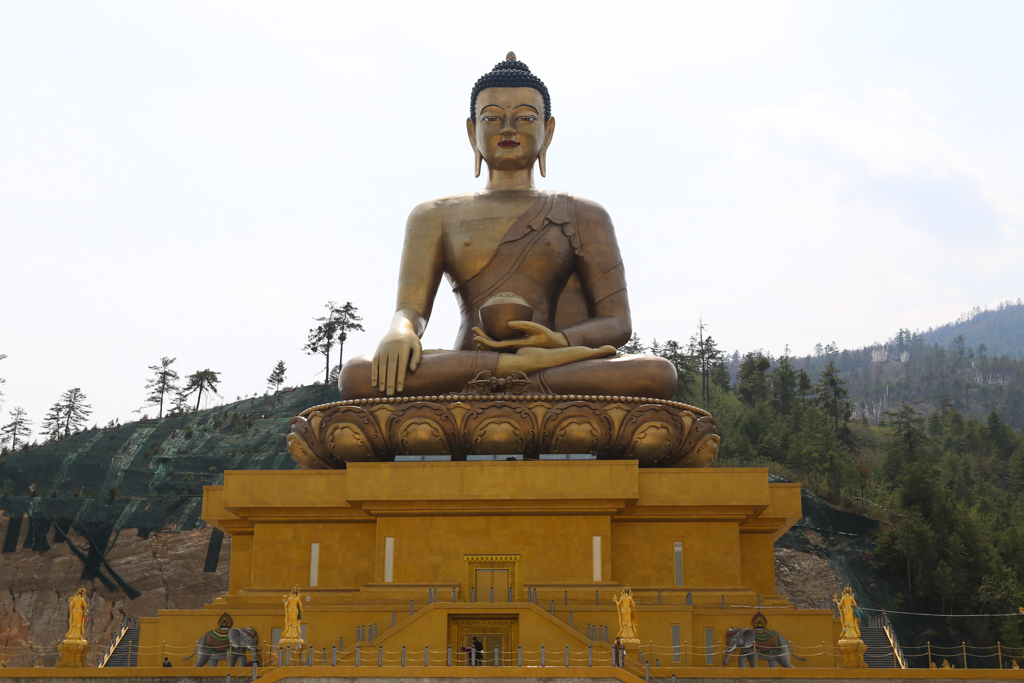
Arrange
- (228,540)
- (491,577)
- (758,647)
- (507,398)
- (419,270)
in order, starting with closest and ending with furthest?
(758,647)
(491,577)
(507,398)
(419,270)
(228,540)

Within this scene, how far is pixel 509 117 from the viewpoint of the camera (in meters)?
14.8

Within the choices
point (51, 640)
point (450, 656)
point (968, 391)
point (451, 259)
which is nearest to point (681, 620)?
point (450, 656)

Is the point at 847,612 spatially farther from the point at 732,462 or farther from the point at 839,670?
the point at 732,462

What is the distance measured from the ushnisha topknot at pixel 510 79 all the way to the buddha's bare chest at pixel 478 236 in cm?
172

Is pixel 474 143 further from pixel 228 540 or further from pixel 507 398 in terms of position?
pixel 228 540

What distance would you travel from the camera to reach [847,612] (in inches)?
416

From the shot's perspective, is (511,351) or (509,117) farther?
(509,117)

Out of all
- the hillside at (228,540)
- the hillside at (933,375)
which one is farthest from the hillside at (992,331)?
the hillside at (228,540)

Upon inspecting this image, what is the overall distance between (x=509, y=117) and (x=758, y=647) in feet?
25.6

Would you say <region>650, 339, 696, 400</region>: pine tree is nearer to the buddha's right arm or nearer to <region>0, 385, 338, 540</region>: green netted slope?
<region>0, 385, 338, 540</region>: green netted slope

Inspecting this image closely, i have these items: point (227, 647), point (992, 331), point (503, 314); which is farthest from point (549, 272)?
point (992, 331)

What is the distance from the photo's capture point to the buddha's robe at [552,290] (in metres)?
12.9

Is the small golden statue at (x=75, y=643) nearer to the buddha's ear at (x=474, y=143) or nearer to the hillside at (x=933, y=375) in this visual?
the buddha's ear at (x=474, y=143)

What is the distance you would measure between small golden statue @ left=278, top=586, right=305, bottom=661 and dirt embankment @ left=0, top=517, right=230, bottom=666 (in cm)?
1786
